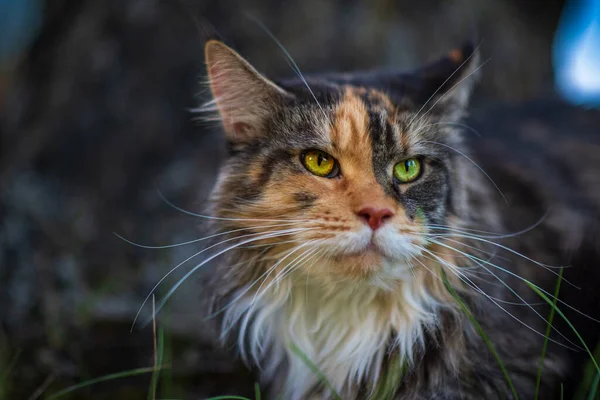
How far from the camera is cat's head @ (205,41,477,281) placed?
5.65 feet

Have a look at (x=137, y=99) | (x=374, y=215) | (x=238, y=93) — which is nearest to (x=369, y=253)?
(x=374, y=215)

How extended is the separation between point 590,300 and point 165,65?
3.12 meters

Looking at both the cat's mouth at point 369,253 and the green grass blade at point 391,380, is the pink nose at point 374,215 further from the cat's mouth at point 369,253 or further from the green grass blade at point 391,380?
the green grass blade at point 391,380

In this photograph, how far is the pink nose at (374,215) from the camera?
1.67 metres

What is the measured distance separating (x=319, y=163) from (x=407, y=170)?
30 cm

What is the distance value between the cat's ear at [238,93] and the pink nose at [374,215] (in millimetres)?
544

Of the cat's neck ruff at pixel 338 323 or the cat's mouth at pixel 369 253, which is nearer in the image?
the cat's mouth at pixel 369 253

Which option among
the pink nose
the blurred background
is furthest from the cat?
the blurred background

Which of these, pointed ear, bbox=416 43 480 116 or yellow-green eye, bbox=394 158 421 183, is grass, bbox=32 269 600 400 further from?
pointed ear, bbox=416 43 480 116

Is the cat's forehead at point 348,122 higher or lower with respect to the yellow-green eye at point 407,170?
higher

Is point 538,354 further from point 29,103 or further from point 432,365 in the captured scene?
point 29,103

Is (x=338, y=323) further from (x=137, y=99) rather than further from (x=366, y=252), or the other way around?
(x=137, y=99)

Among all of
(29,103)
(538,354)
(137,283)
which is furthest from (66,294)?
(538,354)

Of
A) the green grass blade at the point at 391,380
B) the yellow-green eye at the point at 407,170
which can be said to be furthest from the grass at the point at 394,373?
the yellow-green eye at the point at 407,170
